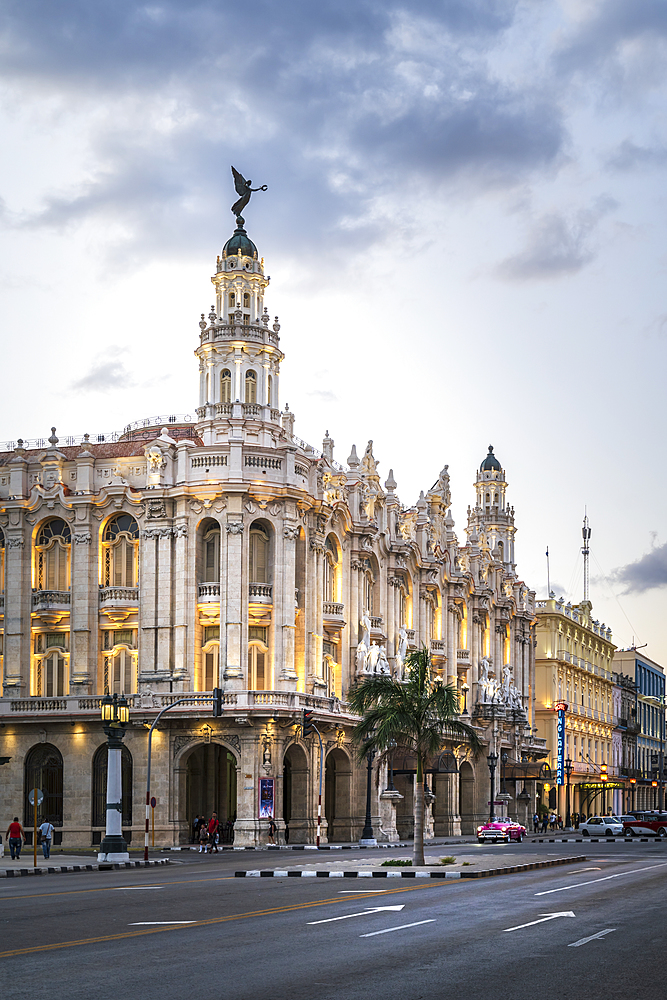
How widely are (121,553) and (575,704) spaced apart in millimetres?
67604

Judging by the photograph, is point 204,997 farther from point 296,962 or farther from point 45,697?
point 45,697

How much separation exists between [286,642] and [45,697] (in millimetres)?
12007

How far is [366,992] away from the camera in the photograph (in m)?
14.9

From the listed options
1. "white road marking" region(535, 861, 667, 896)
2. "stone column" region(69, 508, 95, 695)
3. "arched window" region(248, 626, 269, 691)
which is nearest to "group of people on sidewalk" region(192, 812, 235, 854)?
"arched window" region(248, 626, 269, 691)

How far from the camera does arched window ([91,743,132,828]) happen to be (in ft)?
207

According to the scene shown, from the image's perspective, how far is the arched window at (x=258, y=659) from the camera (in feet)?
211

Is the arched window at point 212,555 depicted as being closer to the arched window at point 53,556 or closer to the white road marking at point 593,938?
the arched window at point 53,556

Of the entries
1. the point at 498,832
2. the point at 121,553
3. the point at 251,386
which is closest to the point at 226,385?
the point at 251,386

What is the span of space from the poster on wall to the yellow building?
2018 inches

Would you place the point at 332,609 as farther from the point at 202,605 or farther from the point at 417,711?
the point at 417,711

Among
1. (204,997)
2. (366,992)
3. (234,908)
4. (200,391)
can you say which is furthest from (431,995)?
(200,391)

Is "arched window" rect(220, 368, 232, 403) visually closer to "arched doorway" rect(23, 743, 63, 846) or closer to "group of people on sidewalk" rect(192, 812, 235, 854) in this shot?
"arched doorway" rect(23, 743, 63, 846)

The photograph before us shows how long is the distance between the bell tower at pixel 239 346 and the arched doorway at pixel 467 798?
106ft

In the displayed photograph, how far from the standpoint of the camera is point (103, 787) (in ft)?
208
